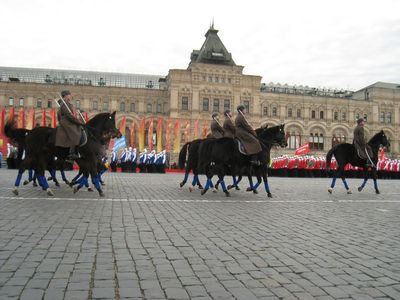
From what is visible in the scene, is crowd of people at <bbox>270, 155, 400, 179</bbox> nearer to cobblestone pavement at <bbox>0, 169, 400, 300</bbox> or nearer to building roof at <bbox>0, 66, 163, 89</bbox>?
cobblestone pavement at <bbox>0, 169, 400, 300</bbox>

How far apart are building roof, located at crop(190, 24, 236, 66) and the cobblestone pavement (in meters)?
63.7

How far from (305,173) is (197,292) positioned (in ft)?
101

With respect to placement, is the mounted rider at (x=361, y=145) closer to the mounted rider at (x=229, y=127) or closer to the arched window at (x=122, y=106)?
the mounted rider at (x=229, y=127)

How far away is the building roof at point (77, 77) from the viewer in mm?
70438

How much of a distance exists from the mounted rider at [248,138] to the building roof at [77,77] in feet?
202

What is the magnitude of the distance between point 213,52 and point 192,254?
68.4 m

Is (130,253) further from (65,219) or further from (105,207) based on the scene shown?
(105,207)

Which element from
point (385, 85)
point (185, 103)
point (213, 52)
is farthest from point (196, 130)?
point (385, 85)

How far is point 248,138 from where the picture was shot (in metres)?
11.8

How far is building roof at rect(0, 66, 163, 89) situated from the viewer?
7044 centimetres

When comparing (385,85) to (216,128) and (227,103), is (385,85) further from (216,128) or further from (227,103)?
(216,128)

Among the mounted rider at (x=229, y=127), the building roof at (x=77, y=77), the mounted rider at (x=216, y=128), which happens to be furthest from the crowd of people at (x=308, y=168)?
the building roof at (x=77, y=77)

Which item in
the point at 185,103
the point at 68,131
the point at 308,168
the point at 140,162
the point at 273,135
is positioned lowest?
the point at 308,168

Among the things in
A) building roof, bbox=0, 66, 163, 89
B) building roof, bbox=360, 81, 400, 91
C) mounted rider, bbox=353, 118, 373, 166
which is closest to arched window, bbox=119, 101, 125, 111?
building roof, bbox=0, 66, 163, 89
